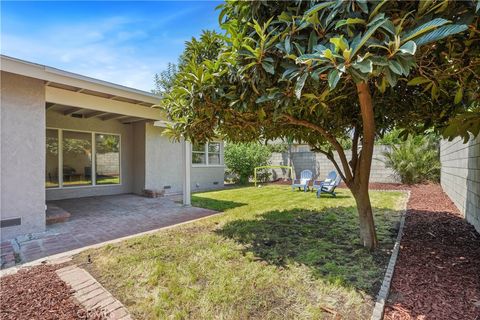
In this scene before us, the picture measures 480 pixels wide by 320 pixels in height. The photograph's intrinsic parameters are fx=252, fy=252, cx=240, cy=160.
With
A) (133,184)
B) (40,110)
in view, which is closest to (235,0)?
(40,110)

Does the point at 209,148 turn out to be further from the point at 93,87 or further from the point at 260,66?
the point at 260,66

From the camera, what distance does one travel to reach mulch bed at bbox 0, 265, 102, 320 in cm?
260

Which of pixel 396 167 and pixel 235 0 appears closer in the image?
pixel 235 0

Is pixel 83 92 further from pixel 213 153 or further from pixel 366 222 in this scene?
pixel 213 153

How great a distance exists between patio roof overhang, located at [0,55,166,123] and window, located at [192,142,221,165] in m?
4.55

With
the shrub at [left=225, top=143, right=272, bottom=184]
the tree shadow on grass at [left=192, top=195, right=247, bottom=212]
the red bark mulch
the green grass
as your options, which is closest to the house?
the tree shadow on grass at [left=192, top=195, right=247, bottom=212]

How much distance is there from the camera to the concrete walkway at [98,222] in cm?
451

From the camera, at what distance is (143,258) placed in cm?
395

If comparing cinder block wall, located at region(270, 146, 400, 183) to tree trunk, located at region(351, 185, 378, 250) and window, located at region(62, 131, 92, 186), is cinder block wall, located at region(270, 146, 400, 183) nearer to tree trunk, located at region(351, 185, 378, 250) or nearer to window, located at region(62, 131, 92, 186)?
tree trunk, located at region(351, 185, 378, 250)

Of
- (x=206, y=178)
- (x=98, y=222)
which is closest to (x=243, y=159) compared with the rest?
(x=206, y=178)

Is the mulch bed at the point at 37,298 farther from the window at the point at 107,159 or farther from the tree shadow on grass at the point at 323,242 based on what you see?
the window at the point at 107,159

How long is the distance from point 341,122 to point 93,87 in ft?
18.4

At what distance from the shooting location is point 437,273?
128 inches

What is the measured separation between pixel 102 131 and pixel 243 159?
7.72 metres
